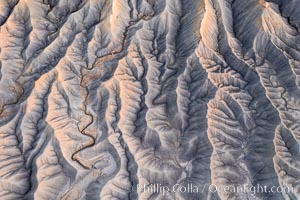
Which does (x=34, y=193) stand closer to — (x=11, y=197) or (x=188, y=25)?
(x=11, y=197)

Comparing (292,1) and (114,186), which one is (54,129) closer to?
(114,186)

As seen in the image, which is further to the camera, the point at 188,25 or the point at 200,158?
the point at 188,25

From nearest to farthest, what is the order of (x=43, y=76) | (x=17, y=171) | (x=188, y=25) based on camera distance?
(x=17, y=171)
(x=43, y=76)
(x=188, y=25)

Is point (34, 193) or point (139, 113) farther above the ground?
point (139, 113)

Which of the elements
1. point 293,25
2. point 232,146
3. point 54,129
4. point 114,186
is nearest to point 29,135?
point 54,129

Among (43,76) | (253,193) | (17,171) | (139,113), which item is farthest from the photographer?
(43,76)

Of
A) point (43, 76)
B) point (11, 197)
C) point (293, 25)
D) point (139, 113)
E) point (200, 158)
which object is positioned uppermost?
point (293, 25)
